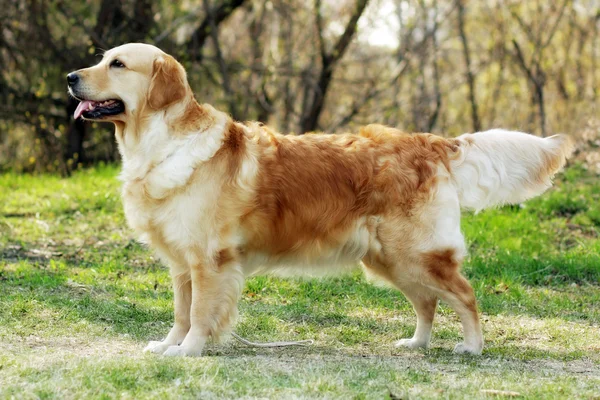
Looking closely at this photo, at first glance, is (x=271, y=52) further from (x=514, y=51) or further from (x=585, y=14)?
(x=585, y=14)

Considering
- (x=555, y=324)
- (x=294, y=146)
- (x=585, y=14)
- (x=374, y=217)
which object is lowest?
(x=555, y=324)

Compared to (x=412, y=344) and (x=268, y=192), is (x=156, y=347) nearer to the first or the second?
(x=268, y=192)

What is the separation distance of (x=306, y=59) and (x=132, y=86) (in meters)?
9.59

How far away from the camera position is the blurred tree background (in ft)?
43.2

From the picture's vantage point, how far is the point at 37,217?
9289mm

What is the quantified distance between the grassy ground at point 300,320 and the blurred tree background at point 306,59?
3.89 metres

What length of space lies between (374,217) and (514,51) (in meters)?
10.1

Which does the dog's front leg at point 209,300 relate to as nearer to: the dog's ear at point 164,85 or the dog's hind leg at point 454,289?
the dog's ear at point 164,85

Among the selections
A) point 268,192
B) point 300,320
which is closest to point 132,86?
point 268,192

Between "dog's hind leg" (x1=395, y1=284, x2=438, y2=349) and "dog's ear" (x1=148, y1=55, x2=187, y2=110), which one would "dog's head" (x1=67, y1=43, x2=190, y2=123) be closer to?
"dog's ear" (x1=148, y1=55, x2=187, y2=110)

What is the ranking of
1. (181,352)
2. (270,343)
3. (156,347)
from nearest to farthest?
(181,352), (156,347), (270,343)

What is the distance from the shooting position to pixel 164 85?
509 centimetres

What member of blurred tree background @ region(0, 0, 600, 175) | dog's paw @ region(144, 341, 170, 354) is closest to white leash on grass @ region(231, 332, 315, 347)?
dog's paw @ region(144, 341, 170, 354)

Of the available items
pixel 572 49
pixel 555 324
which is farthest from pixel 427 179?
pixel 572 49
